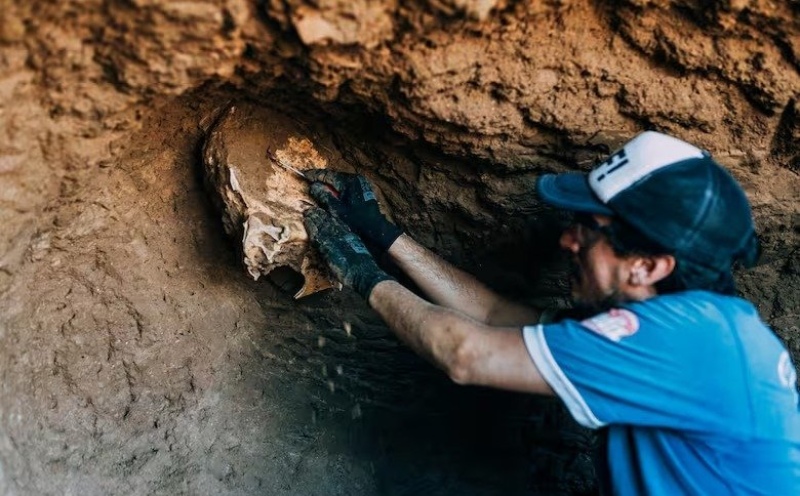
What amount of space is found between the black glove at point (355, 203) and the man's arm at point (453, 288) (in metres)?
0.05

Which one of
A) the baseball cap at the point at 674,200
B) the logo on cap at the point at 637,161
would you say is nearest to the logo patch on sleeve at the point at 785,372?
the baseball cap at the point at 674,200

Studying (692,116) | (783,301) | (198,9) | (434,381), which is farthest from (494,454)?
(198,9)

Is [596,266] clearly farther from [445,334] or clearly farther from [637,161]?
[445,334]

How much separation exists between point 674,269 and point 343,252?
→ 80 cm

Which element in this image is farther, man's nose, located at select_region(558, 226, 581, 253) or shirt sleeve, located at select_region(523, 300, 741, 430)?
man's nose, located at select_region(558, 226, 581, 253)

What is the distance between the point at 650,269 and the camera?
1.81 metres

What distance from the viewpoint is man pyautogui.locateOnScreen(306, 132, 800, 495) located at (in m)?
1.69

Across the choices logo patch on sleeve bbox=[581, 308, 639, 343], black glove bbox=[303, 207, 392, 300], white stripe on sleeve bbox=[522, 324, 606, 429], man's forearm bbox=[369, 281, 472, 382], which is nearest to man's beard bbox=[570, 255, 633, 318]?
logo patch on sleeve bbox=[581, 308, 639, 343]

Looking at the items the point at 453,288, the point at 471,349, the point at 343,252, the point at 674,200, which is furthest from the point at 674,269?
the point at 343,252

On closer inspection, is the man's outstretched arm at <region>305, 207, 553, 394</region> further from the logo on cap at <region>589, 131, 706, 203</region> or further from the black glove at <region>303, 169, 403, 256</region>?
the logo on cap at <region>589, 131, 706, 203</region>

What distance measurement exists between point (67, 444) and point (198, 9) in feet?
3.81

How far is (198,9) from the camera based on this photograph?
1.46m

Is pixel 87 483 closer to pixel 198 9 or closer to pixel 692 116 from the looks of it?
pixel 198 9

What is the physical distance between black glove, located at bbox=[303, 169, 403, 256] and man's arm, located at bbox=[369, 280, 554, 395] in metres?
0.35
